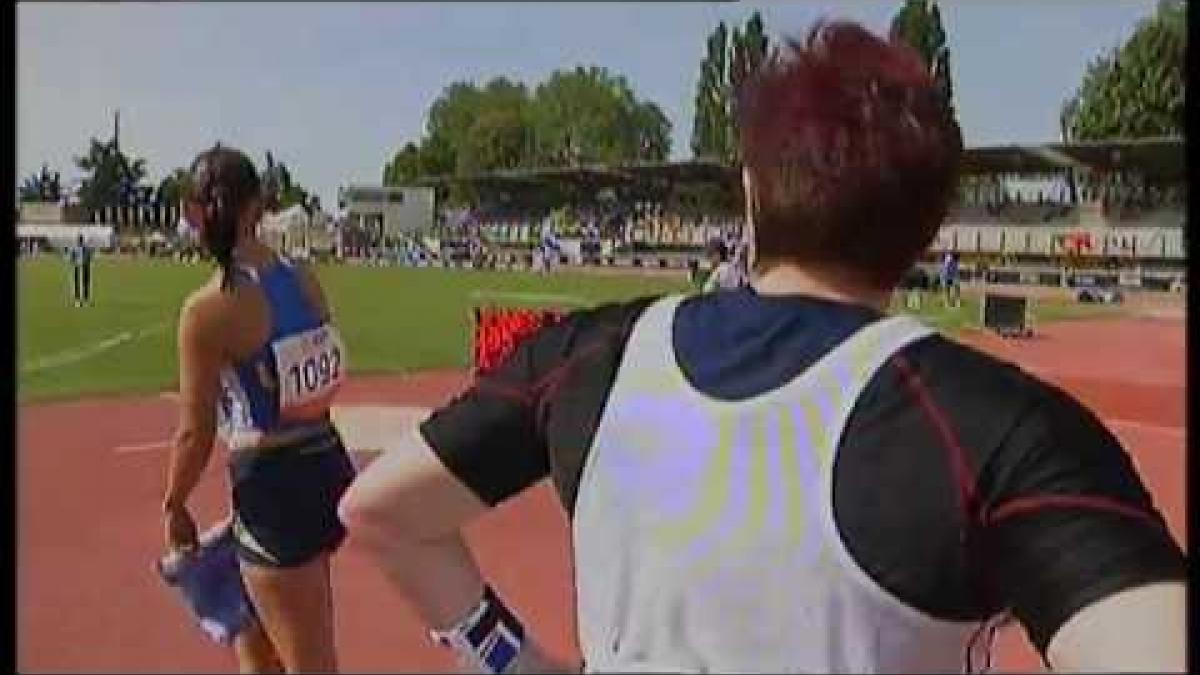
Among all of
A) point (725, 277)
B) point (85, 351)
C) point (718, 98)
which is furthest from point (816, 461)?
point (85, 351)

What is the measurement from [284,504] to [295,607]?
0.91 feet

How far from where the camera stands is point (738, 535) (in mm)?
1443

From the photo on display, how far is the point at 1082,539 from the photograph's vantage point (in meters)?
1.27

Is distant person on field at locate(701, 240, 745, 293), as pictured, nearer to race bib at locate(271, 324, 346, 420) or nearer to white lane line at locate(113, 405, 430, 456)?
race bib at locate(271, 324, 346, 420)

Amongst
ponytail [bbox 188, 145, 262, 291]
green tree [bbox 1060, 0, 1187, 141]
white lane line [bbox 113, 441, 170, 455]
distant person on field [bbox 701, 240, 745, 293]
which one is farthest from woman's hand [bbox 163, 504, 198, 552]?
green tree [bbox 1060, 0, 1187, 141]

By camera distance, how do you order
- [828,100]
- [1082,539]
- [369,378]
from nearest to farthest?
[1082,539], [828,100], [369,378]

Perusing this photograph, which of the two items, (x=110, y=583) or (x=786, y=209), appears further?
(x=110, y=583)

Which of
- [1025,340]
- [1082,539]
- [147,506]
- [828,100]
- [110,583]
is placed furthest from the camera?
[1025,340]

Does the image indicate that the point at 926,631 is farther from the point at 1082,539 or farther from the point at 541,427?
the point at 541,427

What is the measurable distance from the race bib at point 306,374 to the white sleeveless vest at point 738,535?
2624 millimetres

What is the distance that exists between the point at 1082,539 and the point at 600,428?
0.48 metres

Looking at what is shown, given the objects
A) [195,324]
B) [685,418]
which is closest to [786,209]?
[685,418]

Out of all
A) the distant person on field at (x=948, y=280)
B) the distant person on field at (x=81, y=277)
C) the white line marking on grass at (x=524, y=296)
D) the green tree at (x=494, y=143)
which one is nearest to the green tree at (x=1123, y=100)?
the distant person on field at (x=948, y=280)

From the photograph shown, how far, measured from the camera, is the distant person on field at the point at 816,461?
1.30m
